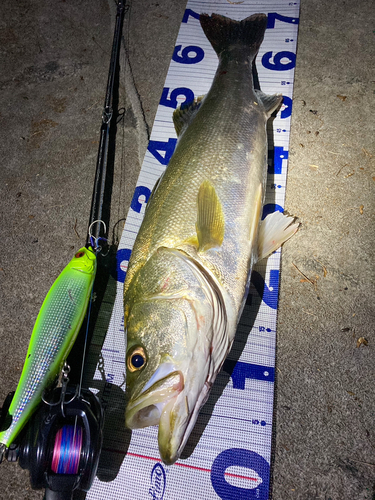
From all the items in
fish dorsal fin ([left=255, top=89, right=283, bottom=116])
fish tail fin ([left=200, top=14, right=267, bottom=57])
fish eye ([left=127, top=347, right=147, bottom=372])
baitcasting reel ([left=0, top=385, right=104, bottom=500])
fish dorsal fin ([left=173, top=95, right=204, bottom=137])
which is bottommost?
baitcasting reel ([left=0, top=385, right=104, bottom=500])

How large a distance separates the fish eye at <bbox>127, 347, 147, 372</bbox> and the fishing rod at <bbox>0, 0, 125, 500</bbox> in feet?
1.66

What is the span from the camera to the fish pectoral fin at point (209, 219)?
1.96 m

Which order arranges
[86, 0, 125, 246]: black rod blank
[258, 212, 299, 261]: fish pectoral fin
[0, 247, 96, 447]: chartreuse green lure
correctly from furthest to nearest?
1. [86, 0, 125, 246]: black rod blank
2. [258, 212, 299, 261]: fish pectoral fin
3. [0, 247, 96, 447]: chartreuse green lure

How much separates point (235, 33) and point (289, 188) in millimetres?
1579

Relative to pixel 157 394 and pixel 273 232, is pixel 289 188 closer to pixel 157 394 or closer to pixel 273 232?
pixel 273 232

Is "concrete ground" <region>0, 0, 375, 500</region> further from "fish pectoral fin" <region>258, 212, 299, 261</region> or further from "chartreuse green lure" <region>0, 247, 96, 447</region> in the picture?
"chartreuse green lure" <region>0, 247, 96, 447</region>

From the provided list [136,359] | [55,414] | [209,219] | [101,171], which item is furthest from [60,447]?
[101,171]

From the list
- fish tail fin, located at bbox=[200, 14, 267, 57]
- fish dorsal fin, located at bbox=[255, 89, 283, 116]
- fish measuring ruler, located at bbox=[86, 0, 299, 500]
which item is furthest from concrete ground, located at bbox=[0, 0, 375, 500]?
fish tail fin, located at bbox=[200, 14, 267, 57]

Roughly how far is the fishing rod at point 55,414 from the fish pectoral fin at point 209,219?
0.85 meters

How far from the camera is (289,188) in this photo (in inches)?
110

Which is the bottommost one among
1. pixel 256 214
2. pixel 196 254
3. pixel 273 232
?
pixel 196 254

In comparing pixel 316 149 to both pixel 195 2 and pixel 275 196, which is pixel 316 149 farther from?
pixel 195 2

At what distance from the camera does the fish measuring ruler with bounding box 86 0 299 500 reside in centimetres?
204

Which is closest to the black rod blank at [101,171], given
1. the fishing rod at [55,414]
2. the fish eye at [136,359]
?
the fishing rod at [55,414]
